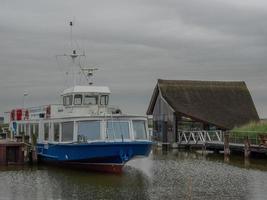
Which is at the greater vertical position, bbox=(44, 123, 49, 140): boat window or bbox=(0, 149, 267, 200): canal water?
bbox=(44, 123, 49, 140): boat window

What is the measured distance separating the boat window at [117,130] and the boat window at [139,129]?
447 mm

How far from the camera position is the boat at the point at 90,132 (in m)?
30.8

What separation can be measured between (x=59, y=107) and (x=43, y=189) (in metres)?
10.3

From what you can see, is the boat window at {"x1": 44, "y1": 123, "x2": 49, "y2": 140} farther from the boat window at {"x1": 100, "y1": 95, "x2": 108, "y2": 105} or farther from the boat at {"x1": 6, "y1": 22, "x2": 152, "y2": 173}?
the boat window at {"x1": 100, "y1": 95, "x2": 108, "y2": 105}

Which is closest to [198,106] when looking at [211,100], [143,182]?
[211,100]

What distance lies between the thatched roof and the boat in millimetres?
24773

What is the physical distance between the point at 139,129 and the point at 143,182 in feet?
13.8

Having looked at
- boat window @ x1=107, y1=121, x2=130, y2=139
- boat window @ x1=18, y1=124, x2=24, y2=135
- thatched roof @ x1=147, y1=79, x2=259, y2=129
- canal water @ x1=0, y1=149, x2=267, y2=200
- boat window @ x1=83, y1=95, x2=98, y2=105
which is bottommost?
canal water @ x1=0, y1=149, x2=267, y2=200

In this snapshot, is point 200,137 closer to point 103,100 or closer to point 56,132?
point 103,100

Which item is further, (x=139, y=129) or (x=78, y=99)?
(x=78, y=99)

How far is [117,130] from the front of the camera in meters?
31.4

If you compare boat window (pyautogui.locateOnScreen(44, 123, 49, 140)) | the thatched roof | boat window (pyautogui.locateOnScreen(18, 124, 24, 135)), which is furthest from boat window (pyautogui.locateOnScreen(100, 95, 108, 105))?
the thatched roof

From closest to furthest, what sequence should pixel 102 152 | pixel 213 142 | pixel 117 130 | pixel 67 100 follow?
pixel 102 152, pixel 117 130, pixel 67 100, pixel 213 142

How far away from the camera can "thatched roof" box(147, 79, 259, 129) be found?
59469 millimetres
